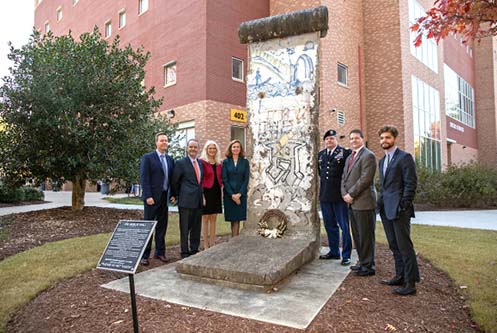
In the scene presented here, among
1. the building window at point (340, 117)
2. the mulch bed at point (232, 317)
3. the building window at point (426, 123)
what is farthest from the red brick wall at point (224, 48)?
the mulch bed at point (232, 317)

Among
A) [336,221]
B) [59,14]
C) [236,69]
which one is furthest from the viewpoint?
[59,14]

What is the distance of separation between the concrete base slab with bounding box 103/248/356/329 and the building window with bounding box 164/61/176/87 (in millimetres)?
15468

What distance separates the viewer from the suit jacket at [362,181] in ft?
16.1

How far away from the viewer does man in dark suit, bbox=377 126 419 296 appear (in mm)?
4180

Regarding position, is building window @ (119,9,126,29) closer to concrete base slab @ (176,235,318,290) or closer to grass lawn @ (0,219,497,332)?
grass lawn @ (0,219,497,332)

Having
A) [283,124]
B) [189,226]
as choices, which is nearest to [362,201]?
[283,124]

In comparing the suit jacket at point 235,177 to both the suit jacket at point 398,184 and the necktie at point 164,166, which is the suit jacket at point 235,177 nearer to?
the necktie at point 164,166

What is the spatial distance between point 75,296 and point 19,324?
667 millimetres

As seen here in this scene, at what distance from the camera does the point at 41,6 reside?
36281 mm

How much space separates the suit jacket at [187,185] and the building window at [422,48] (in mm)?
18596

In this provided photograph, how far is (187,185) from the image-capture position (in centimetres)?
600

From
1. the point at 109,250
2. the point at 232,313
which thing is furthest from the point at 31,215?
the point at 232,313

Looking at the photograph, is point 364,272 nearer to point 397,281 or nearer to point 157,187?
point 397,281

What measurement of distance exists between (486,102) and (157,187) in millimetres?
39827
